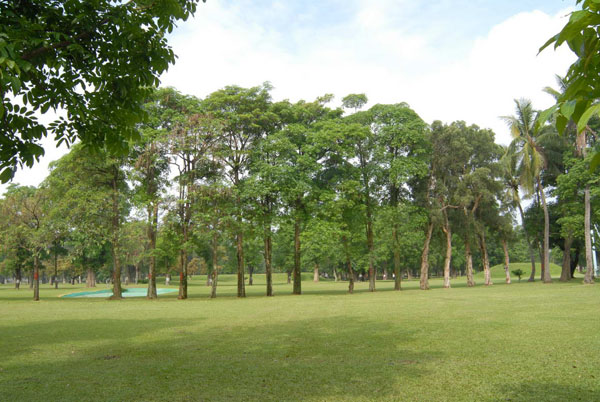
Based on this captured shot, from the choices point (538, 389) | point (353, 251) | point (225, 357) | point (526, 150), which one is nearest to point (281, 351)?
point (225, 357)

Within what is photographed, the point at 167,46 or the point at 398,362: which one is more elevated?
the point at 167,46

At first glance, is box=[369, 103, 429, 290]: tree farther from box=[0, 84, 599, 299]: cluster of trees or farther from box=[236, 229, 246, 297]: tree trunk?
box=[236, 229, 246, 297]: tree trunk

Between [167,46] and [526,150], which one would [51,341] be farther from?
[526,150]

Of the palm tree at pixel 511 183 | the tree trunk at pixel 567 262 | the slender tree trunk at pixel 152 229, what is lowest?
the tree trunk at pixel 567 262

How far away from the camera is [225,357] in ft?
28.9

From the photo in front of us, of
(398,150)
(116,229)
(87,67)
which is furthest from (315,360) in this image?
(398,150)

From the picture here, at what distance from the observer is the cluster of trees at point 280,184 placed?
98.4 ft

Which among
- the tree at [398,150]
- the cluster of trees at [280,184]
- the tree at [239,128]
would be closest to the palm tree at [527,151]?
the cluster of trees at [280,184]

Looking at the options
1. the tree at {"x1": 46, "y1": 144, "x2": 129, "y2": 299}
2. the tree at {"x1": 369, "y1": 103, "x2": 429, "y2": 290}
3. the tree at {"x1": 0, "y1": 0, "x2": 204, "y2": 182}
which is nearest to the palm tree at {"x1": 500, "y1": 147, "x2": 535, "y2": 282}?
Result: the tree at {"x1": 369, "y1": 103, "x2": 429, "y2": 290}

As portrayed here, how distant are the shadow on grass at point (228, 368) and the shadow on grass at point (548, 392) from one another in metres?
1.36

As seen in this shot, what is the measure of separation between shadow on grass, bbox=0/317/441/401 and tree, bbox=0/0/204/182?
11.8ft

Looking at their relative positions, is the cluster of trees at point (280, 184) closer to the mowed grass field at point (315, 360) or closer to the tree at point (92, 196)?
the tree at point (92, 196)

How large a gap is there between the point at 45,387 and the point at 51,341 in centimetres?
532

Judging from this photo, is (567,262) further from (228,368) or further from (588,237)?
(228,368)
